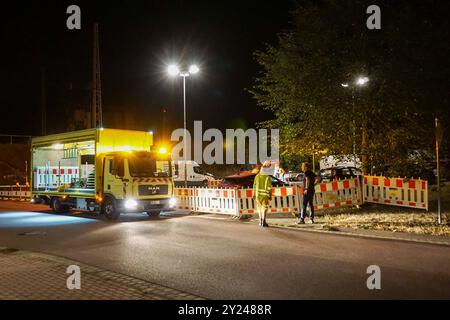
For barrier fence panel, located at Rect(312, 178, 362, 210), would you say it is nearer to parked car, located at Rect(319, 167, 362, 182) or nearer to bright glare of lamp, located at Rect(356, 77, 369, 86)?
A: bright glare of lamp, located at Rect(356, 77, 369, 86)

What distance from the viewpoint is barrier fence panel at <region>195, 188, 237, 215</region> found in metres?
16.9

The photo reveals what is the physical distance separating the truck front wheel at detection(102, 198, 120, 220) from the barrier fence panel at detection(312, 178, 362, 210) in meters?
7.16

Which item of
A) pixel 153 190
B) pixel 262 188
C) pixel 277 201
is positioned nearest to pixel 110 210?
pixel 153 190

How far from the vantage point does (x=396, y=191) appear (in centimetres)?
1595

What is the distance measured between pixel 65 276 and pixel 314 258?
4596 mm

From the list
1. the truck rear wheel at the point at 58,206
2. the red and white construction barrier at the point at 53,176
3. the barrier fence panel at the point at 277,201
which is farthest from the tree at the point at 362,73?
the truck rear wheel at the point at 58,206

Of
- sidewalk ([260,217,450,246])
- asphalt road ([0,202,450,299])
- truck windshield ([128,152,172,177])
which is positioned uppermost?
truck windshield ([128,152,172,177])

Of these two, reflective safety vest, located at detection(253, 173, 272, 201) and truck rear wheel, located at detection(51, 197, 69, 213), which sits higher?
reflective safety vest, located at detection(253, 173, 272, 201)

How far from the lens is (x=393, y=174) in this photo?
56.4 ft

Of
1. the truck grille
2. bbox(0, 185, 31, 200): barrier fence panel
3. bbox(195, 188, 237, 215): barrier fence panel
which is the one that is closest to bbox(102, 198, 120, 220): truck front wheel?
the truck grille

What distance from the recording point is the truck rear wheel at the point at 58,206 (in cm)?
1881

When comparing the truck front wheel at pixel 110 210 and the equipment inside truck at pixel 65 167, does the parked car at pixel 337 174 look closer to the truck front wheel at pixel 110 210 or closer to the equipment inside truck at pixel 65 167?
the truck front wheel at pixel 110 210
